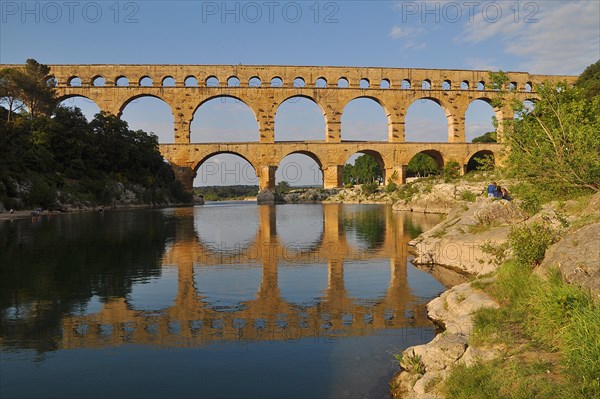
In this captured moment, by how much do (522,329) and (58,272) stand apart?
377 inches

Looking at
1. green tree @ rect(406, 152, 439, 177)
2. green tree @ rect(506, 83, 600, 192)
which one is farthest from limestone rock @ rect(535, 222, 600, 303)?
green tree @ rect(406, 152, 439, 177)

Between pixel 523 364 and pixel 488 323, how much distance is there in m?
1.08

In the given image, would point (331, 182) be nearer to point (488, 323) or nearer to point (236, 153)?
point (236, 153)

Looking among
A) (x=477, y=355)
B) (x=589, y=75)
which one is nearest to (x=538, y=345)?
(x=477, y=355)

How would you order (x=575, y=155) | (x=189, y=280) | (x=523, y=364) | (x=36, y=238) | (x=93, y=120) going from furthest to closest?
(x=93, y=120) → (x=36, y=238) → (x=189, y=280) → (x=575, y=155) → (x=523, y=364)

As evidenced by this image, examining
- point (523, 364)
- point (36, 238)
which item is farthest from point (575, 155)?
point (36, 238)

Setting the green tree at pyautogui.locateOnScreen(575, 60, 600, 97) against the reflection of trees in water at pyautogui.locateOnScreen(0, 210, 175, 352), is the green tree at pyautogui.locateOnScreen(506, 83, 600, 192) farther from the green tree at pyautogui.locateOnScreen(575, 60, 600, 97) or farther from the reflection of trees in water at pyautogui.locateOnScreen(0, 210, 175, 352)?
the green tree at pyautogui.locateOnScreen(575, 60, 600, 97)

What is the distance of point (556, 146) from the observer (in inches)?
345

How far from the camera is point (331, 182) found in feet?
168

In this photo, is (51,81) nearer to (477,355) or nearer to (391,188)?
(391,188)

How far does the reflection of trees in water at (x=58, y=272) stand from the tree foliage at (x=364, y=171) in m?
71.1

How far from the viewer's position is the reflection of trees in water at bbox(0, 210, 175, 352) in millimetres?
6614

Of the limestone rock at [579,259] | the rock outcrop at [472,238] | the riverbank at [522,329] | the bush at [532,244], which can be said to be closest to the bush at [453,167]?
the rock outcrop at [472,238]

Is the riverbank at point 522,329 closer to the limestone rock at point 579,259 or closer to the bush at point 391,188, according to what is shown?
the limestone rock at point 579,259
